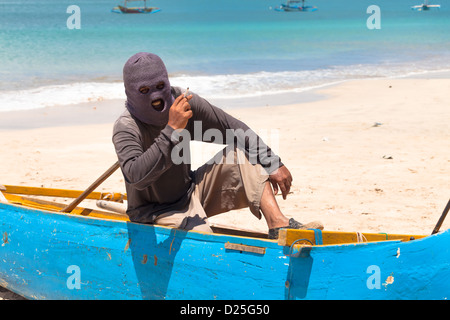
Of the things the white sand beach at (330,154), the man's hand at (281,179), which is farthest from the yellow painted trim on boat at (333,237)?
the white sand beach at (330,154)

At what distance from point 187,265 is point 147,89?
935 mm

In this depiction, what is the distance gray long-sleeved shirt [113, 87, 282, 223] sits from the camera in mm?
2967

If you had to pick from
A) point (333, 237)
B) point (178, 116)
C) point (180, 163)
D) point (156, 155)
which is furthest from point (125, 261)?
point (333, 237)

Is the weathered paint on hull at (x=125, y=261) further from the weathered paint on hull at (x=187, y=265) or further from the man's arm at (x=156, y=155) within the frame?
the man's arm at (x=156, y=155)

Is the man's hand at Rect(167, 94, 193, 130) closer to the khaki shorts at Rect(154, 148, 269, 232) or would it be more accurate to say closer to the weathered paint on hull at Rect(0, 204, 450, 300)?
the weathered paint on hull at Rect(0, 204, 450, 300)

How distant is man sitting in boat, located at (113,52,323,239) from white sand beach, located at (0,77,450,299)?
1.51 metres

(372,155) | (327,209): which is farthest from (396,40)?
(327,209)

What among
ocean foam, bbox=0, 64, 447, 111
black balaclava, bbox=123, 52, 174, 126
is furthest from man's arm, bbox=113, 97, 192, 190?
ocean foam, bbox=0, 64, 447, 111

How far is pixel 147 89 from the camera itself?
3152 millimetres

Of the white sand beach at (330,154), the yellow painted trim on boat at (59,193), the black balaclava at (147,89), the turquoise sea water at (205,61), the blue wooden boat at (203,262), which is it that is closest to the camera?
the blue wooden boat at (203,262)

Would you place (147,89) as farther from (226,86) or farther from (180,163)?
(226,86)

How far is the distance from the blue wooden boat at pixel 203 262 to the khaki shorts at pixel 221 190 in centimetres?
21

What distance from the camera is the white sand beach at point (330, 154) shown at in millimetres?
5418

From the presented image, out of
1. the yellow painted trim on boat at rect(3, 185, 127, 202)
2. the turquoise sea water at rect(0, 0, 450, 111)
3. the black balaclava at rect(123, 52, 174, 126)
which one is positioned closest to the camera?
the black balaclava at rect(123, 52, 174, 126)
